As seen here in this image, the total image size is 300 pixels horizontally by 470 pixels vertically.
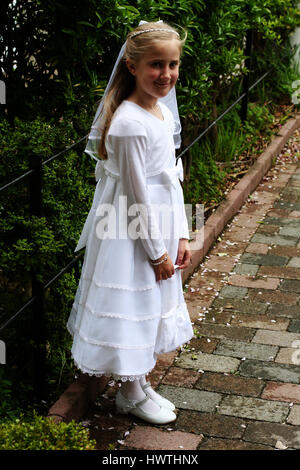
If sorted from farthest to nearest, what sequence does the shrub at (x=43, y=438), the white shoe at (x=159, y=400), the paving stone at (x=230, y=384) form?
1. the paving stone at (x=230, y=384)
2. the white shoe at (x=159, y=400)
3. the shrub at (x=43, y=438)

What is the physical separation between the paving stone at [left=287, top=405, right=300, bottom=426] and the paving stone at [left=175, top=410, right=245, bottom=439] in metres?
0.21

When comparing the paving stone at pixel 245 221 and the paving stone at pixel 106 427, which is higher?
the paving stone at pixel 245 221

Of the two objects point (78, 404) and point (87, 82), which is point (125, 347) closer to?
point (78, 404)

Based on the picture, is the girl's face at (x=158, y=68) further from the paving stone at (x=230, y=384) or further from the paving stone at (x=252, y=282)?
the paving stone at (x=252, y=282)

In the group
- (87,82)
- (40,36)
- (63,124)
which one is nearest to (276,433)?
(63,124)

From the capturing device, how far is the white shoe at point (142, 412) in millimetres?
3496

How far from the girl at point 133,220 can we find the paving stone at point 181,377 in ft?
1.61

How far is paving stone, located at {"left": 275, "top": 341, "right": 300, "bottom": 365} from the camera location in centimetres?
400

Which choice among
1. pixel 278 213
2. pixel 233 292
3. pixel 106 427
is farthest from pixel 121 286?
pixel 278 213

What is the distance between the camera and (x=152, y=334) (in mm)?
3312

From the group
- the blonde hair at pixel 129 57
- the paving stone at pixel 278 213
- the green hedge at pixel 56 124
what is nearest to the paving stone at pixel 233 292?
the green hedge at pixel 56 124

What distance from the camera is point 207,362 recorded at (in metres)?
4.03

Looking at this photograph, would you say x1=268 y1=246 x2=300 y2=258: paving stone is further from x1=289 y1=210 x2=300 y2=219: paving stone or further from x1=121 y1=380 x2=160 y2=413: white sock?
x1=121 y1=380 x2=160 y2=413: white sock

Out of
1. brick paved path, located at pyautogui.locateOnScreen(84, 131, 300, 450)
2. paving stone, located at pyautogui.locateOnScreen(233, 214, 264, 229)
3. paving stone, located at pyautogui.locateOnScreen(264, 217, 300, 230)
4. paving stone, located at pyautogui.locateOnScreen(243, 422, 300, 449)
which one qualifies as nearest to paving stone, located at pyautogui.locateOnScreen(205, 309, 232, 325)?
brick paved path, located at pyautogui.locateOnScreen(84, 131, 300, 450)
